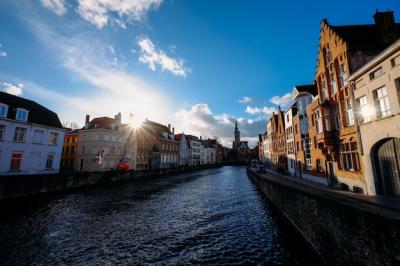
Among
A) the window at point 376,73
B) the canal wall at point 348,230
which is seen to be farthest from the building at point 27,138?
the window at point 376,73

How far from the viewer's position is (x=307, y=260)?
8930 millimetres

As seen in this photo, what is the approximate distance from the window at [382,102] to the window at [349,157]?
156 inches

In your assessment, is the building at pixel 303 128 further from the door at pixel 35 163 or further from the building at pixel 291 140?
the door at pixel 35 163

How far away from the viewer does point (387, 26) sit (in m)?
17.5

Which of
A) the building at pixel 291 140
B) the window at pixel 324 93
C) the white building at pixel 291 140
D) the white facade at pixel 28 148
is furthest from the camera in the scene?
the white building at pixel 291 140

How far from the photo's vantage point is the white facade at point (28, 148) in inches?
1000

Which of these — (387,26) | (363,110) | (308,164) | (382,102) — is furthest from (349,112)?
(308,164)

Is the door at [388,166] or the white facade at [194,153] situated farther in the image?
the white facade at [194,153]

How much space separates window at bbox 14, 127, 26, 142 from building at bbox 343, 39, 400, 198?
40368mm

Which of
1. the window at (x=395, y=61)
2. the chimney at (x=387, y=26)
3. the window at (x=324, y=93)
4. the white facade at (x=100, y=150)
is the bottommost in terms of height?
the white facade at (x=100, y=150)

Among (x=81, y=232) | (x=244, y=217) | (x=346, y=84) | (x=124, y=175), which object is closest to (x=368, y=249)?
(x=244, y=217)

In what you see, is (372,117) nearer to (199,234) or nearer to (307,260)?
(307,260)

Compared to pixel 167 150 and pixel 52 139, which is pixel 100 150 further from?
pixel 167 150

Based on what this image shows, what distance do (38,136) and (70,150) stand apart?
64.3ft
